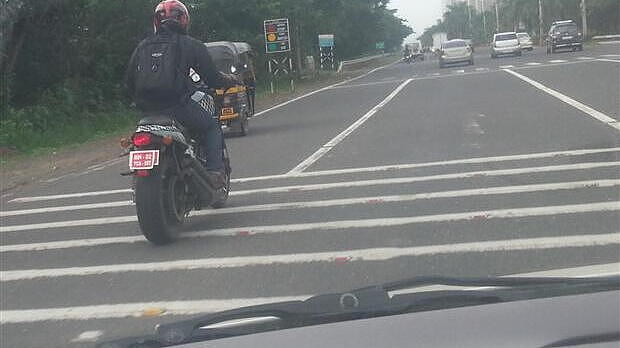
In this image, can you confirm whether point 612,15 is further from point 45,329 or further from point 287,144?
point 45,329

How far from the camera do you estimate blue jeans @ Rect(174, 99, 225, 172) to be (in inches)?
318

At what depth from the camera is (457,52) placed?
48.0m

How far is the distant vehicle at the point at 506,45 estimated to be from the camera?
54.4 meters

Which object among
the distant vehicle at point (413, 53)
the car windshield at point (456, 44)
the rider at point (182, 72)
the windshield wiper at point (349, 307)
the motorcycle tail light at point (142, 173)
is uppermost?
the rider at point (182, 72)

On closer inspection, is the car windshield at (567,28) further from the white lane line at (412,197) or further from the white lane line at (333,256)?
the white lane line at (333,256)

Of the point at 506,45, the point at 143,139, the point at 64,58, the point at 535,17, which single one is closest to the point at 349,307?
the point at 143,139

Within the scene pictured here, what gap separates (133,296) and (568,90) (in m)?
17.0

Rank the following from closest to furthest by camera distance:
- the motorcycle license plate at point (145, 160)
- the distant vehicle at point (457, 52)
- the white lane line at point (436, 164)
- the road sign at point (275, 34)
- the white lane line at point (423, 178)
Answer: the motorcycle license plate at point (145, 160) → the white lane line at point (423, 178) → the white lane line at point (436, 164) → the road sign at point (275, 34) → the distant vehicle at point (457, 52)

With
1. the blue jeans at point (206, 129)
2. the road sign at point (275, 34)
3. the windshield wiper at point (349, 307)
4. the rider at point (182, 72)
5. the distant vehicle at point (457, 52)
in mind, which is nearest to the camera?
the windshield wiper at point (349, 307)

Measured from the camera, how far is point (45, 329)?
568 cm

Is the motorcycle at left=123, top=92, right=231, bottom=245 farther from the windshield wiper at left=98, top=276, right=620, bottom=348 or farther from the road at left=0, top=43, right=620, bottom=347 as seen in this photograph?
the windshield wiper at left=98, top=276, right=620, bottom=348

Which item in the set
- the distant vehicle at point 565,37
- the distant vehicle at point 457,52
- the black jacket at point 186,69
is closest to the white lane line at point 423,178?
the black jacket at point 186,69

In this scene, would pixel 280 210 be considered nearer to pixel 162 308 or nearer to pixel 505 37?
pixel 162 308

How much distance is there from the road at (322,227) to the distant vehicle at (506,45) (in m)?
40.4
